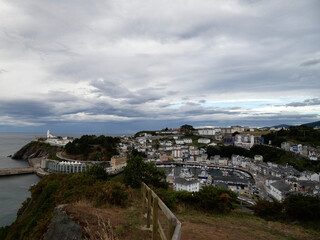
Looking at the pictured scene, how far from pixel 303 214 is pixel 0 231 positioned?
1287 cm

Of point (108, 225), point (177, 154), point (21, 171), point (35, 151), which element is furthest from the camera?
point (177, 154)

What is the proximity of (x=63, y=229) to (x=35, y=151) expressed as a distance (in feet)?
196

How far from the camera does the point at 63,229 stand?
3.30 meters

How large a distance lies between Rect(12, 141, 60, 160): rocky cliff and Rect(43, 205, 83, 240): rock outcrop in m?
55.5

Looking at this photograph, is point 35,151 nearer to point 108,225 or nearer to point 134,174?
point 134,174

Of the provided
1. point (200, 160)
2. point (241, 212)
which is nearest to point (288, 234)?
point (241, 212)

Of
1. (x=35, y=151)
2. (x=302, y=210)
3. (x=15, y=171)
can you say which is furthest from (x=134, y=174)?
(x=35, y=151)

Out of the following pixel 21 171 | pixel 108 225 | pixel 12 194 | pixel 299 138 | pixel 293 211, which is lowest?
pixel 12 194

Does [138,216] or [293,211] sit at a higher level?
[138,216]

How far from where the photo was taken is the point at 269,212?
7.00 meters

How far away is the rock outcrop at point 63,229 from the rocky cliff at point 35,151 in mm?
55488

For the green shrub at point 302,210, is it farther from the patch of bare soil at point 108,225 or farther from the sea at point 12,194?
the sea at point 12,194

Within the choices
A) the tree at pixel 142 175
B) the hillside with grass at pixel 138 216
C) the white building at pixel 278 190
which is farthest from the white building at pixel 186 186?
the hillside with grass at pixel 138 216

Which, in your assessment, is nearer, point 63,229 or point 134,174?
point 63,229
